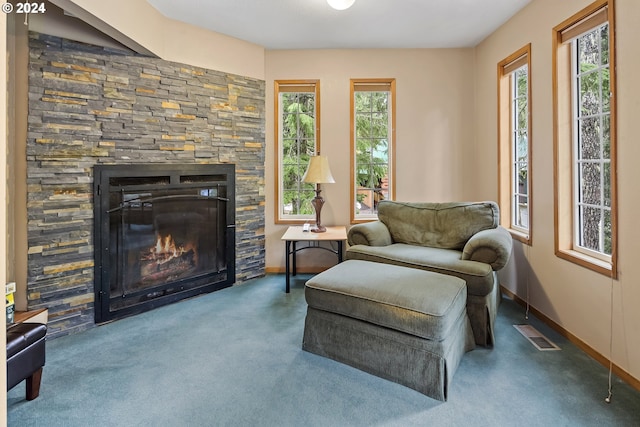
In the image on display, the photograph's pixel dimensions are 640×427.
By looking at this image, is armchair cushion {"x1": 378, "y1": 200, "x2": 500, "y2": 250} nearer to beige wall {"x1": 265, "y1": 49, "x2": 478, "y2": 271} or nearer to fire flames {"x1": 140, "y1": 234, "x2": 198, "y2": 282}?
beige wall {"x1": 265, "y1": 49, "x2": 478, "y2": 271}

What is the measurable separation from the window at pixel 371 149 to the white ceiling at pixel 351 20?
0.53 meters

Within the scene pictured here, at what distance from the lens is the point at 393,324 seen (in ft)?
6.23

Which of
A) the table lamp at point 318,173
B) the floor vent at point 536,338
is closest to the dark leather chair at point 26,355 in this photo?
the table lamp at point 318,173

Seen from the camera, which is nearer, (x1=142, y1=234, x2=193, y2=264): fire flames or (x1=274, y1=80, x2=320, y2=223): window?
(x1=142, y1=234, x2=193, y2=264): fire flames

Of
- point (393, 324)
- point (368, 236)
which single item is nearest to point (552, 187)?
point (368, 236)

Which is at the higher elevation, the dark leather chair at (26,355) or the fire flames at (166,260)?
the fire flames at (166,260)

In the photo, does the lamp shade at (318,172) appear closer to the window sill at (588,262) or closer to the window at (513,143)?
the window at (513,143)

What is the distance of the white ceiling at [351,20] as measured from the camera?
114 inches

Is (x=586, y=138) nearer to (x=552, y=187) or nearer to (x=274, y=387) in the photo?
(x=552, y=187)

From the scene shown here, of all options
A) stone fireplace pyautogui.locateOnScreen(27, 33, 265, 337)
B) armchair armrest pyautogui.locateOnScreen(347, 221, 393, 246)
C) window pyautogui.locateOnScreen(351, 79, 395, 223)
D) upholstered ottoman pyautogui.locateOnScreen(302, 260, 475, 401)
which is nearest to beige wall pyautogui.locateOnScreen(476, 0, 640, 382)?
upholstered ottoman pyautogui.locateOnScreen(302, 260, 475, 401)

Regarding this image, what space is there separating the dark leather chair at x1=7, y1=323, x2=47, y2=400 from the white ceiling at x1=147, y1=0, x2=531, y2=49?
2501 mm

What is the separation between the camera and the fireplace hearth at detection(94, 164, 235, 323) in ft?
9.07

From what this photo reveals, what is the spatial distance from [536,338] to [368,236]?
1409mm

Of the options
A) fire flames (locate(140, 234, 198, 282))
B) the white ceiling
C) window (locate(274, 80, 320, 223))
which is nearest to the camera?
the white ceiling
